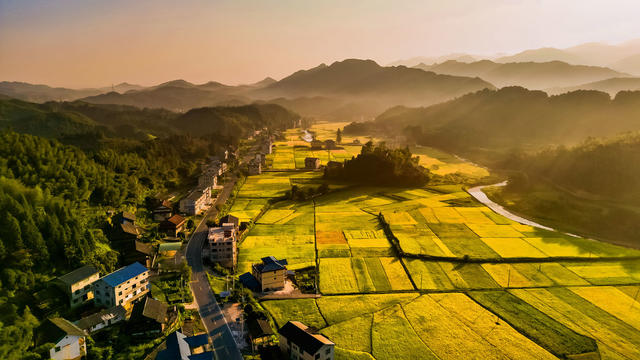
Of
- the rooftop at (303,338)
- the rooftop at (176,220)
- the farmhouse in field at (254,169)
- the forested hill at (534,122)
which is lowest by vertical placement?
the rooftop at (303,338)

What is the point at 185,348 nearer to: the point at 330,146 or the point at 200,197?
the point at 200,197

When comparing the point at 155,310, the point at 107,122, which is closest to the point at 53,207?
the point at 155,310

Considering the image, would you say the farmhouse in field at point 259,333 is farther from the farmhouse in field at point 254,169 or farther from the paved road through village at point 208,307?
the farmhouse in field at point 254,169

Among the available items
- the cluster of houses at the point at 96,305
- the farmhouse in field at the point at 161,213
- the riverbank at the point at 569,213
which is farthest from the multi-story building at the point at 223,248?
the riverbank at the point at 569,213

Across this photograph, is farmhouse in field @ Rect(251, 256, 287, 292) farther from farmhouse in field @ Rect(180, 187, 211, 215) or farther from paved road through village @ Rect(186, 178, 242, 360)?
farmhouse in field @ Rect(180, 187, 211, 215)

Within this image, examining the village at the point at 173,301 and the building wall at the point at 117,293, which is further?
the building wall at the point at 117,293

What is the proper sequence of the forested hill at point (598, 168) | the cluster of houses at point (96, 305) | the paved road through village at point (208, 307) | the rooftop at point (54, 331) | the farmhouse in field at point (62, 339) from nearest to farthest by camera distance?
the farmhouse in field at point (62, 339)
the rooftop at point (54, 331)
the cluster of houses at point (96, 305)
the paved road through village at point (208, 307)
the forested hill at point (598, 168)

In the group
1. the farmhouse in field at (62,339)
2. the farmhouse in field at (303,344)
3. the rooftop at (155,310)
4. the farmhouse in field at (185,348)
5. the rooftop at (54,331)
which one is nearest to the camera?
the farmhouse in field at (185,348)
